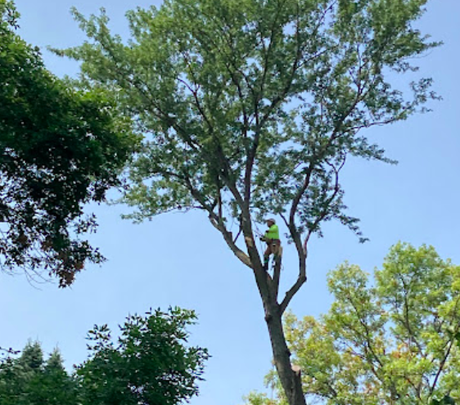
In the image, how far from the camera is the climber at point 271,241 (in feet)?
28.3

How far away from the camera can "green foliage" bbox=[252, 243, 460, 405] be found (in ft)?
43.7

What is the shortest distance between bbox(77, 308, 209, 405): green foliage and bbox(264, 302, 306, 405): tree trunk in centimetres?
282

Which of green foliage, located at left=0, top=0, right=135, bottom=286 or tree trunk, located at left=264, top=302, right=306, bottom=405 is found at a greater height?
green foliage, located at left=0, top=0, right=135, bottom=286

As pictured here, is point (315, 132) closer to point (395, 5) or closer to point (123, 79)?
point (395, 5)

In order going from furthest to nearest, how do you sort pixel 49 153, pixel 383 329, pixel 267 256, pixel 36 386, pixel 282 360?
pixel 383 329, pixel 267 256, pixel 282 360, pixel 49 153, pixel 36 386

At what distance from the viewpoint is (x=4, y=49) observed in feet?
17.8

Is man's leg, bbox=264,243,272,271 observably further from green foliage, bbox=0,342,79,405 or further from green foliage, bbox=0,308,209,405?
green foliage, bbox=0,342,79,405

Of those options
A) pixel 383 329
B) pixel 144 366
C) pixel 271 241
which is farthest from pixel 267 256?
pixel 383 329

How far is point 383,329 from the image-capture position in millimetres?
15414

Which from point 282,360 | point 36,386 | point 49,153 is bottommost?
point 36,386

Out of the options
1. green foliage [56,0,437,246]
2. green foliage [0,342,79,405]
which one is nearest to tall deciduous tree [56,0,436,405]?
green foliage [56,0,437,246]

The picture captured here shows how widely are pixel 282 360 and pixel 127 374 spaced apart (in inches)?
143

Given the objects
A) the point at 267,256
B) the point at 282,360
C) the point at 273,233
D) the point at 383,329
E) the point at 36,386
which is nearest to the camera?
the point at 36,386

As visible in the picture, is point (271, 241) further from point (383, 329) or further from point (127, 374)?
point (383, 329)
